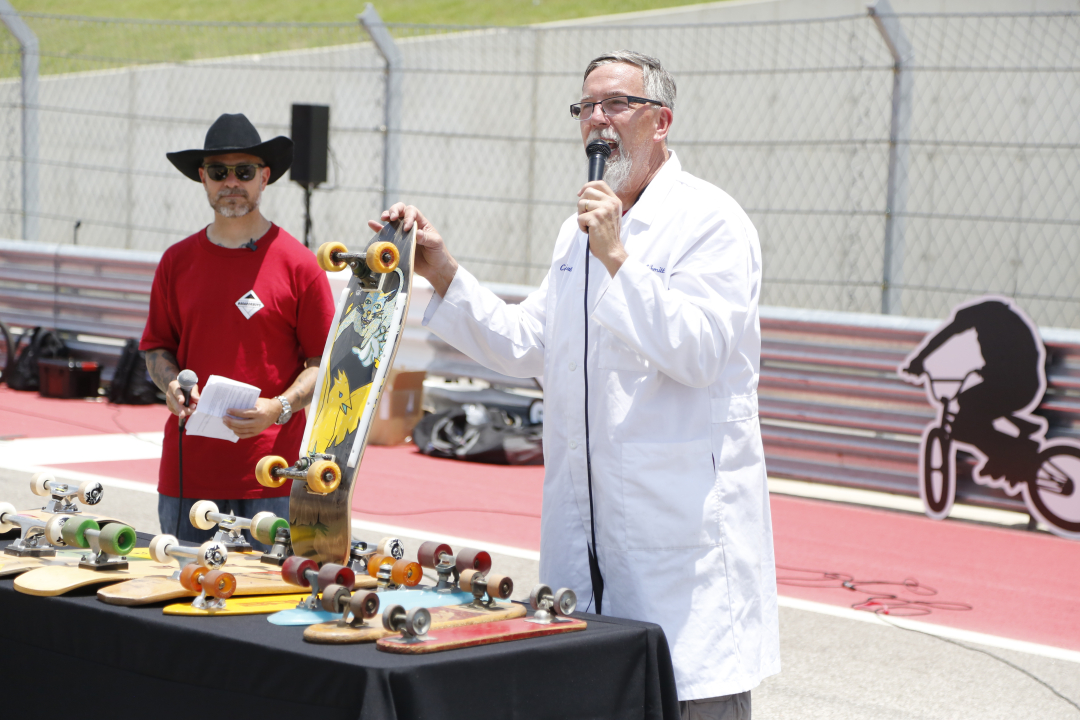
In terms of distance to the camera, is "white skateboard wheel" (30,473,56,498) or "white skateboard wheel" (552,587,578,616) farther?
"white skateboard wheel" (30,473,56,498)

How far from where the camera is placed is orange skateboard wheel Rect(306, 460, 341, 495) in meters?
2.68

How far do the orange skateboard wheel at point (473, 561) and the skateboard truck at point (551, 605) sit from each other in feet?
0.58

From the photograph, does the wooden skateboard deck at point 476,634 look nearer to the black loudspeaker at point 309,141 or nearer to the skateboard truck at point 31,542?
the skateboard truck at point 31,542

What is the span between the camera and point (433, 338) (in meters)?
10.1

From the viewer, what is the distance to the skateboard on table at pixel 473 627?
227 cm

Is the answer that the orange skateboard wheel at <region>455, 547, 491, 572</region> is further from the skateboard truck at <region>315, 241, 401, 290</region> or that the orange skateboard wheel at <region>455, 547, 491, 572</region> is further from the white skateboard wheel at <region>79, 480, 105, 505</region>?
the white skateboard wheel at <region>79, 480, 105, 505</region>

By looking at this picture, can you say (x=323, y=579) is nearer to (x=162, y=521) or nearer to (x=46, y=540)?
(x=46, y=540)

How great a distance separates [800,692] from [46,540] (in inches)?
106

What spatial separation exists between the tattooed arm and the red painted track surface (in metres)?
2.77

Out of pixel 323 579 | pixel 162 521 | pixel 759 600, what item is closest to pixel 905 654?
pixel 759 600

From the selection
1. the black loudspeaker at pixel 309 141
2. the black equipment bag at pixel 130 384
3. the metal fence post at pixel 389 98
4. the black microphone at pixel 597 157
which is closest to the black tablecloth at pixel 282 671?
the black microphone at pixel 597 157

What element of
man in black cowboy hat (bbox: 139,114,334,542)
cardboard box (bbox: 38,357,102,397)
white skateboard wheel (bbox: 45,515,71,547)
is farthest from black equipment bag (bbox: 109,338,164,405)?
white skateboard wheel (bbox: 45,515,71,547)

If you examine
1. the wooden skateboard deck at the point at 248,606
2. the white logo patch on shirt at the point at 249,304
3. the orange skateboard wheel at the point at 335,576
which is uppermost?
the white logo patch on shirt at the point at 249,304

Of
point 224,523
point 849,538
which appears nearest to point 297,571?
point 224,523
